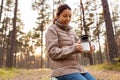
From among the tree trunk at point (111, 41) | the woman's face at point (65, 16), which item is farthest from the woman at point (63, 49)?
the tree trunk at point (111, 41)

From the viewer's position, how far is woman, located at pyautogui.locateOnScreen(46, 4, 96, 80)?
122 inches

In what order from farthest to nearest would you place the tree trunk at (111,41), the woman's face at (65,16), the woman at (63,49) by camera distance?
the tree trunk at (111,41) < the woman's face at (65,16) < the woman at (63,49)

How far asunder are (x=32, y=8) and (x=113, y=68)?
25672mm

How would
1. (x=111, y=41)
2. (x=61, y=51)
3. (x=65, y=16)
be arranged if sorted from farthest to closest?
(x=111, y=41)
(x=65, y=16)
(x=61, y=51)

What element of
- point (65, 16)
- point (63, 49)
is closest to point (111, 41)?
point (65, 16)

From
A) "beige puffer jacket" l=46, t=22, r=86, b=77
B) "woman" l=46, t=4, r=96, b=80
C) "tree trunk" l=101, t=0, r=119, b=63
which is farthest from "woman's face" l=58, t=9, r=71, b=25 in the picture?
"tree trunk" l=101, t=0, r=119, b=63

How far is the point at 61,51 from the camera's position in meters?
3.12

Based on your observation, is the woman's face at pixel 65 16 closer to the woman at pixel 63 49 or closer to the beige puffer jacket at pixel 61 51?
the woman at pixel 63 49

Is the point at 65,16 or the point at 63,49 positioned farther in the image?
the point at 65,16

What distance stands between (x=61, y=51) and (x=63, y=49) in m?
0.05

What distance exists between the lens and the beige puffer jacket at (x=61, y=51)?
10.2 ft

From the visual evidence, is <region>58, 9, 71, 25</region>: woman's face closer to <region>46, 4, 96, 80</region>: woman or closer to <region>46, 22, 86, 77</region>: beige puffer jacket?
<region>46, 4, 96, 80</region>: woman

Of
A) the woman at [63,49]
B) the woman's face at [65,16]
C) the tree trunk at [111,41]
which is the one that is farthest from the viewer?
the tree trunk at [111,41]

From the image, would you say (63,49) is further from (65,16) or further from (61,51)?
(65,16)
